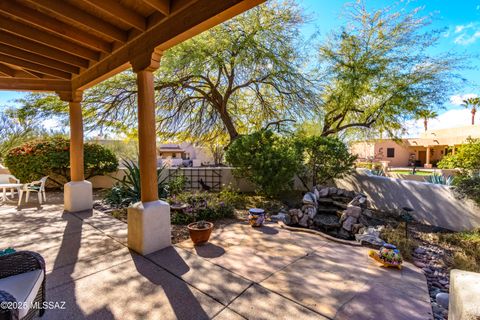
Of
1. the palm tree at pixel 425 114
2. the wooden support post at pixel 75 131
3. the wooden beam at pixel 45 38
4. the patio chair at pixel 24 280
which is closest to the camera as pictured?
the patio chair at pixel 24 280

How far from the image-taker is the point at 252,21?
666 cm

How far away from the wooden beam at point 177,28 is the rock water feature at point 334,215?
411 cm

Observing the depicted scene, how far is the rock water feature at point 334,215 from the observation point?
5078 millimetres

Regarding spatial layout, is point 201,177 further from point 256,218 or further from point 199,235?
point 199,235

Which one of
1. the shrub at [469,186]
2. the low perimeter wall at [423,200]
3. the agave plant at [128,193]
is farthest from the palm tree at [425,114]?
the agave plant at [128,193]

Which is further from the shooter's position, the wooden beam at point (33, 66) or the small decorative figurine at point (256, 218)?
the small decorative figurine at point (256, 218)

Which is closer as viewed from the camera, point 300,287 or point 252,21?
point 300,287

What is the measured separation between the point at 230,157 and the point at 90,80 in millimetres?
3951

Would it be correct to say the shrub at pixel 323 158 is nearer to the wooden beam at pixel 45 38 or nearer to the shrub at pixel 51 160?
the wooden beam at pixel 45 38

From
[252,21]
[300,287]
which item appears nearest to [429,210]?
[300,287]

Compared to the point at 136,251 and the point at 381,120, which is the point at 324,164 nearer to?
the point at 381,120

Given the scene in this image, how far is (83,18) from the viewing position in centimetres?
282

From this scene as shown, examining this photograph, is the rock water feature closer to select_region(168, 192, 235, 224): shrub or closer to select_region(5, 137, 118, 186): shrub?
select_region(168, 192, 235, 224): shrub

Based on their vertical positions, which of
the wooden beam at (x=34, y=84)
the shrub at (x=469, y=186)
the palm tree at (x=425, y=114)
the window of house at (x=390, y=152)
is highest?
the wooden beam at (x=34, y=84)
